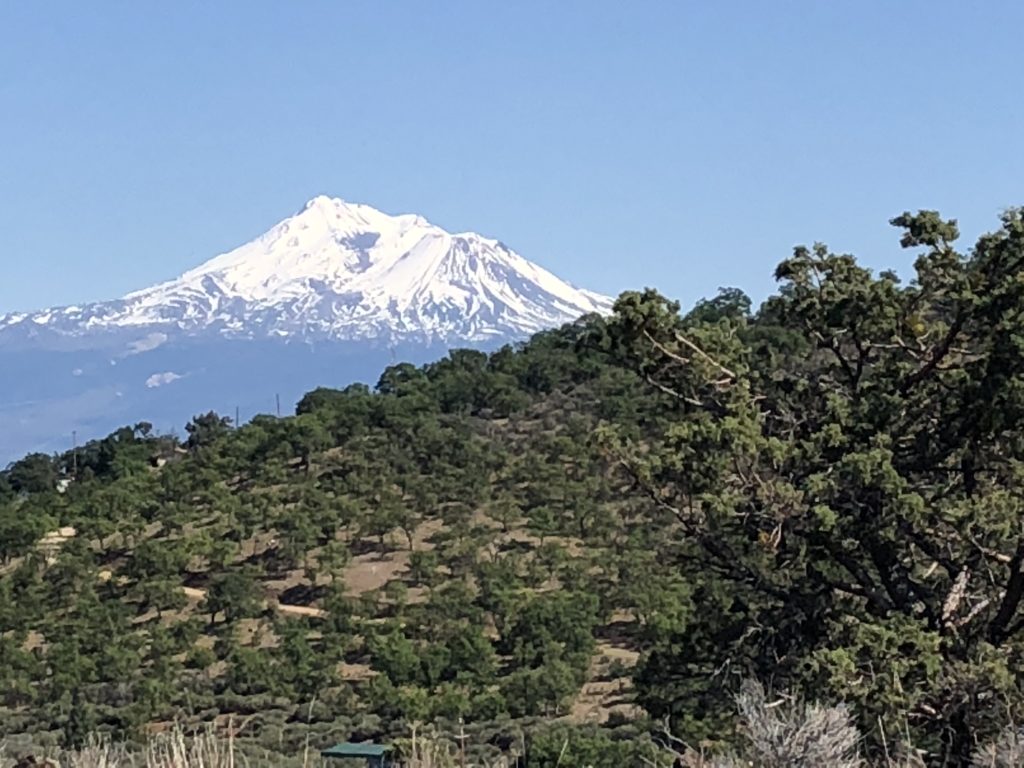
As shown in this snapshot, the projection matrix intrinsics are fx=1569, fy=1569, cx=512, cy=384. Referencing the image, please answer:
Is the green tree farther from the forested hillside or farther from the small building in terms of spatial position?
the small building

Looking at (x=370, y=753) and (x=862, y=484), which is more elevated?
(x=862, y=484)

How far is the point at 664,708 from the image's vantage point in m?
12.0

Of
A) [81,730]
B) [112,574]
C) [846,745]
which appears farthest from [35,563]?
[846,745]

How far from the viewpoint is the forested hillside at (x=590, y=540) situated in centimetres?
1048

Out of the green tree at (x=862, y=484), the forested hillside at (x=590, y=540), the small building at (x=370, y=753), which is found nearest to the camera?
the small building at (x=370, y=753)

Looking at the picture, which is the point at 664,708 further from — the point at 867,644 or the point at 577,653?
the point at 577,653

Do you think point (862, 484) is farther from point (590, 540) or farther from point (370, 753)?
point (590, 540)

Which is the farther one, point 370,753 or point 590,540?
point 590,540

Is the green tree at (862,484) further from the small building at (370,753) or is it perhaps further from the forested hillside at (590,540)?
the small building at (370,753)

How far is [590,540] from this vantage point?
31.9 metres

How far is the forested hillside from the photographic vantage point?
34.4 ft

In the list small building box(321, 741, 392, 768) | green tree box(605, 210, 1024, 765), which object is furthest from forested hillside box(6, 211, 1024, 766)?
small building box(321, 741, 392, 768)

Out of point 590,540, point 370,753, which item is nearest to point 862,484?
point 370,753

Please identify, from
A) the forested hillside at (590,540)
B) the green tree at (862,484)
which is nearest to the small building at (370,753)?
the forested hillside at (590,540)
